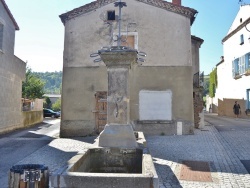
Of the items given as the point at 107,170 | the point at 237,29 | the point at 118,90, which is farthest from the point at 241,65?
the point at 107,170

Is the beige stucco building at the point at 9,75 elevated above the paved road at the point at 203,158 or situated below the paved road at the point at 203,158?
above

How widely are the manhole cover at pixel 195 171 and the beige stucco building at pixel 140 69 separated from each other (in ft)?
18.6

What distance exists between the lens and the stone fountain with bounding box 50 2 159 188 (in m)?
3.68

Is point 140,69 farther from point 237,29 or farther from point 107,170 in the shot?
point 237,29

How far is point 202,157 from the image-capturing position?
8.10 meters

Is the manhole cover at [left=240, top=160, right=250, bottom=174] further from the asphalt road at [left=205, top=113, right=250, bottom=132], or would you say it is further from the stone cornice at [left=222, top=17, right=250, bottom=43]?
the stone cornice at [left=222, top=17, right=250, bottom=43]

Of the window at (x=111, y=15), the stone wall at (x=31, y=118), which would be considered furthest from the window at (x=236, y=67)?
the stone wall at (x=31, y=118)

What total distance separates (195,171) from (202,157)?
174 cm

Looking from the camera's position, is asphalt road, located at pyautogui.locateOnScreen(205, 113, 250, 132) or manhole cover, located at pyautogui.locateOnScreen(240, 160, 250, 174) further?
asphalt road, located at pyautogui.locateOnScreen(205, 113, 250, 132)

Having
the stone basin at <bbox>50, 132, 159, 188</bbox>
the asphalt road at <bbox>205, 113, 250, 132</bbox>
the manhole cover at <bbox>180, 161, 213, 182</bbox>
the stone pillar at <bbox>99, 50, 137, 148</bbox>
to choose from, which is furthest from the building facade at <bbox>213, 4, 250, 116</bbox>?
the stone basin at <bbox>50, 132, 159, 188</bbox>

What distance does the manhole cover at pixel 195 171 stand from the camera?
232 inches

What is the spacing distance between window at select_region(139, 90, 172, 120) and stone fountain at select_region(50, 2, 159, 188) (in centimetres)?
640

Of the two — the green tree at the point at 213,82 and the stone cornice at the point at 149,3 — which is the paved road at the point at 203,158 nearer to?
the stone cornice at the point at 149,3

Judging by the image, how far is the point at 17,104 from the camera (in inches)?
671
